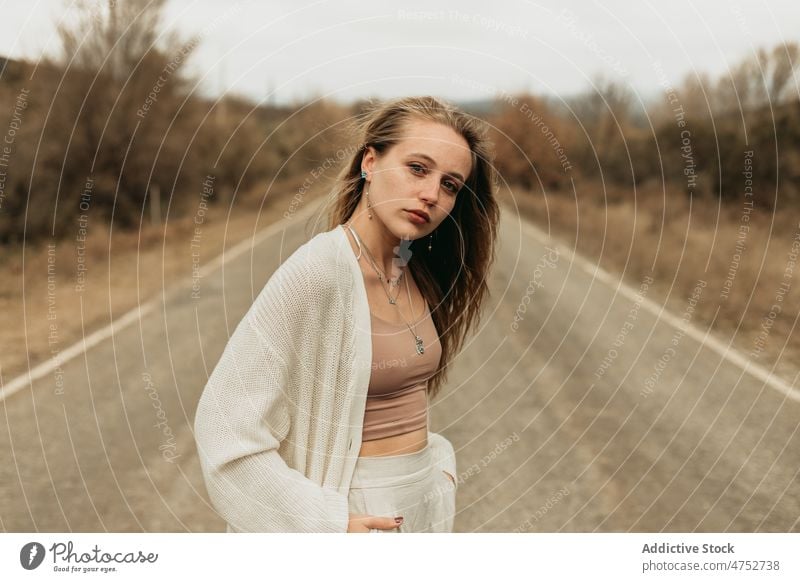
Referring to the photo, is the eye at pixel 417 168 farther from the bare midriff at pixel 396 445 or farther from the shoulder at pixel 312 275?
the bare midriff at pixel 396 445

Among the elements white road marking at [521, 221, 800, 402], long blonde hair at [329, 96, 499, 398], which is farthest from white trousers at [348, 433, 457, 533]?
white road marking at [521, 221, 800, 402]

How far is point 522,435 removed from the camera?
4.45 metres

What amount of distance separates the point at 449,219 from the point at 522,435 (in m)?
2.74

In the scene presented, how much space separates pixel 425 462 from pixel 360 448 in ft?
0.61

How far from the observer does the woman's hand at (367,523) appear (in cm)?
156

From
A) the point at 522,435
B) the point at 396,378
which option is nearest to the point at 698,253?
the point at 522,435

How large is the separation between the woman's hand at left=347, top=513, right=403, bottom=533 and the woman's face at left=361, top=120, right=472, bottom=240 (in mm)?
525

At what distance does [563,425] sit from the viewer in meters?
4.61

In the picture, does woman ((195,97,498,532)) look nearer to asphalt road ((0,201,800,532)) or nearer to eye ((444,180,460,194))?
eye ((444,180,460,194))

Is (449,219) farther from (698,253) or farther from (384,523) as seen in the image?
(698,253)
